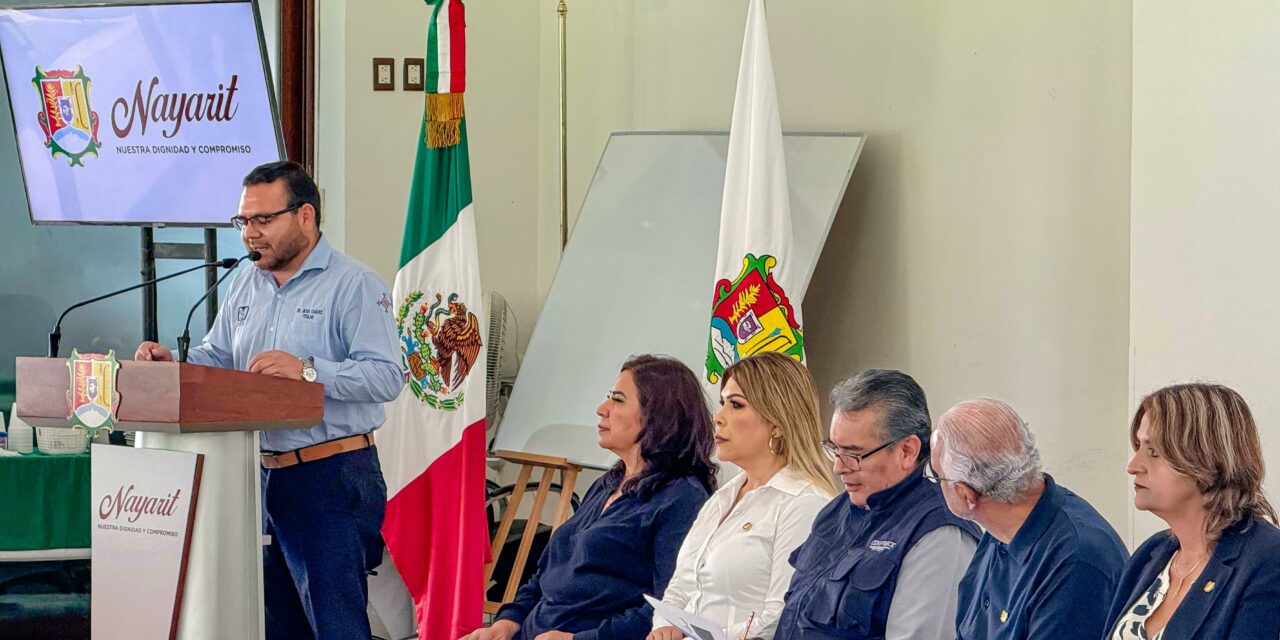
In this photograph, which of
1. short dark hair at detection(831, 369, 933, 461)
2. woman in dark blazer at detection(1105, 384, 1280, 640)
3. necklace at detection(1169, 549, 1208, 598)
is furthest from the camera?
short dark hair at detection(831, 369, 933, 461)

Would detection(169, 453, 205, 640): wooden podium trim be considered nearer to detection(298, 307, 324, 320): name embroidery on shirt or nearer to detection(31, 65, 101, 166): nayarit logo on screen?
detection(298, 307, 324, 320): name embroidery on shirt

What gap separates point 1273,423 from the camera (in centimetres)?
304

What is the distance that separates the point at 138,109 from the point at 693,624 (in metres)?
3.34

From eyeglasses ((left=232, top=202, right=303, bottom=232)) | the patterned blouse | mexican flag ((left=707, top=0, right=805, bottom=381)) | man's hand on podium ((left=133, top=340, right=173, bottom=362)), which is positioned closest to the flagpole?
mexican flag ((left=707, top=0, right=805, bottom=381))

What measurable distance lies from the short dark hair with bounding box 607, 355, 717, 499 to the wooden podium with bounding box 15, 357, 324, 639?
76cm

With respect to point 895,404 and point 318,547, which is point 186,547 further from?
point 895,404

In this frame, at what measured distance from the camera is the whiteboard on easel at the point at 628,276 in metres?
4.84

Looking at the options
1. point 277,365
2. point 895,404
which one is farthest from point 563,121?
point 895,404

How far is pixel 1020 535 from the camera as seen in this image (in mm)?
2359

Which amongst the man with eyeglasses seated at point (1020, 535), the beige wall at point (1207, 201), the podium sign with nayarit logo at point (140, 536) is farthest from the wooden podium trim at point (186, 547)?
the beige wall at point (1207, 201)

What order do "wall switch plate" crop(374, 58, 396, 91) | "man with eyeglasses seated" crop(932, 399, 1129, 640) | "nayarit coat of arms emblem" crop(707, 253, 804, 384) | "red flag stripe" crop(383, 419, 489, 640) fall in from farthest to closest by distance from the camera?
"wall switch plate" crop(374, 58, 396, 91)
"red flag stripe" crop(383, 419, 489, 640)
"nayarit coat of arms emblem" crop(707, 253, 804, 384)
"man with eyeglasses seated" crop(932, 399, 1129, 640)

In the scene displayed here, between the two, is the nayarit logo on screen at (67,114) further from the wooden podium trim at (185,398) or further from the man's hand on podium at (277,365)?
the man's hand on podium at (277,365)

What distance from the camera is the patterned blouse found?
2.17 m

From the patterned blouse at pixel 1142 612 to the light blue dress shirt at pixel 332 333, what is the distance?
1927 millimetres
